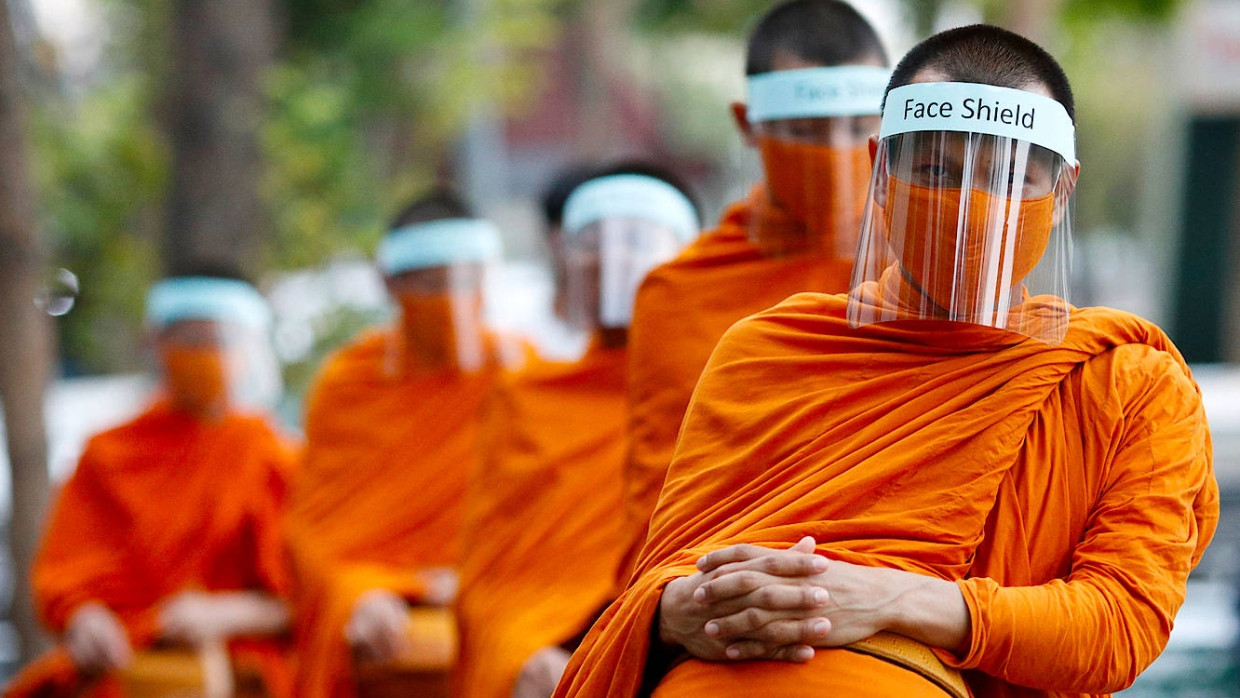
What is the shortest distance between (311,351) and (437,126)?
4.19 metres

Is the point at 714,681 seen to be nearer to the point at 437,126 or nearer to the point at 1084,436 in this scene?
the point at 1084,436

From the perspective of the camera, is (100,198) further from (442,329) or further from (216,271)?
(442,329)

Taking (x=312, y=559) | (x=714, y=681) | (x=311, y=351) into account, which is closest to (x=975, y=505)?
(x=714, y=681)

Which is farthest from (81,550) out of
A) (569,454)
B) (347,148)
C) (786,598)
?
(347,148)

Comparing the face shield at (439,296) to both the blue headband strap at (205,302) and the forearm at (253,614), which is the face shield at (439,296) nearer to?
the blue headband strap at (205,302)

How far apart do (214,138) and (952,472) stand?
21.9 ft

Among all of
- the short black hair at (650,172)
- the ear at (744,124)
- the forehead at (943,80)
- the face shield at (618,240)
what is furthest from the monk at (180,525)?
the forehead at (943,80)

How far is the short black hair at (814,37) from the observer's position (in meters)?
3.34

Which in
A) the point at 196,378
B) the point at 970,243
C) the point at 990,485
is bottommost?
the point at 196,378

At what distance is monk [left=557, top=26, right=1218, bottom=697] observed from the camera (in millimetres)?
2189

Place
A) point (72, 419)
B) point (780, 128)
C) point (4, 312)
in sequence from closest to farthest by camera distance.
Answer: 1. point (780, 128)
2. point (4, 312)
3. point (72, 419)

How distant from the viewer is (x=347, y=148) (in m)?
10.3

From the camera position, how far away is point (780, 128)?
333 cm

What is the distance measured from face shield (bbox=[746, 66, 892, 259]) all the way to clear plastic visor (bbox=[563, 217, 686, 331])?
0.98 meters
